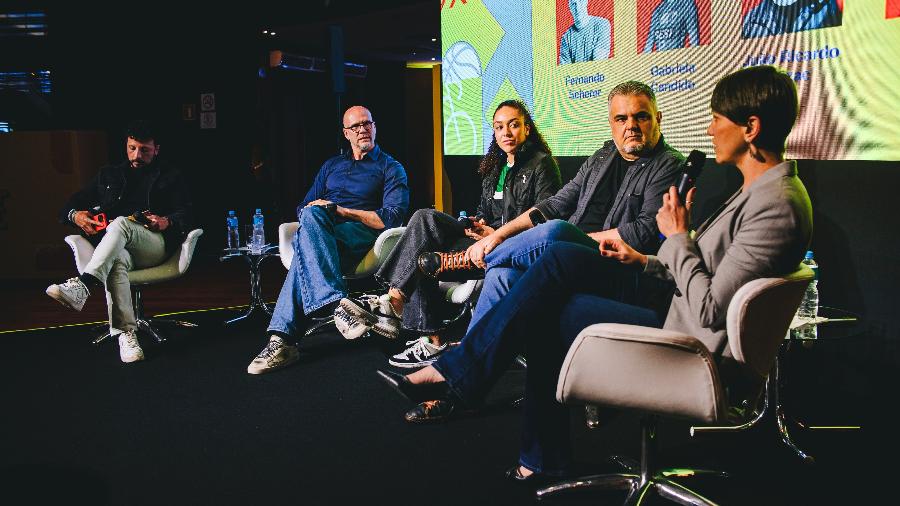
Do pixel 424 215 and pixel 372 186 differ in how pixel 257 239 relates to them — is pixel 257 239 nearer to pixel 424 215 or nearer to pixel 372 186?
pixel 372 186

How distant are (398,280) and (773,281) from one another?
7.08 ft

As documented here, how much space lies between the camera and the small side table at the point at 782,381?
2.44 metres

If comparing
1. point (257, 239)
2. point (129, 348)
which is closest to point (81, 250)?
point (129, 348)

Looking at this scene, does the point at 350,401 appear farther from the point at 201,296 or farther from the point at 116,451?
the point at 201,296

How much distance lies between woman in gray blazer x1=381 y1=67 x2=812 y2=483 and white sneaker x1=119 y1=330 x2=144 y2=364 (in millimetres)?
2093

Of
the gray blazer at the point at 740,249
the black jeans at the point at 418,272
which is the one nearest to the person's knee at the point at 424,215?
the black jeans at the point at 418,272

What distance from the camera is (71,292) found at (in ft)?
12.7

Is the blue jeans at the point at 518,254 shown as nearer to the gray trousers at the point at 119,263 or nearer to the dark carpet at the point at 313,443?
the dark carpet at the point at 313,443

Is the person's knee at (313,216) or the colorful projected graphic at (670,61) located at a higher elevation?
the colorful projected graphic at (670,61)

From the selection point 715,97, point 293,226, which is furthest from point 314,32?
point 715,97

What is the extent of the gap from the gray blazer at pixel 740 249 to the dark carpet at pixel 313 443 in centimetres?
68

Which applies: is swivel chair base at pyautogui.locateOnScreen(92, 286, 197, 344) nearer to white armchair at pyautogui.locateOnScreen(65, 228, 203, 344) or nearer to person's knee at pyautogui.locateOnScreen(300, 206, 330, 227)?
white armchair at pyautogui.locateOnScreen(65, 228, 203, 344)

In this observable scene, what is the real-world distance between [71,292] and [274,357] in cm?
113

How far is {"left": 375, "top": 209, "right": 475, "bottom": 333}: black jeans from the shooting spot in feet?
12.0
